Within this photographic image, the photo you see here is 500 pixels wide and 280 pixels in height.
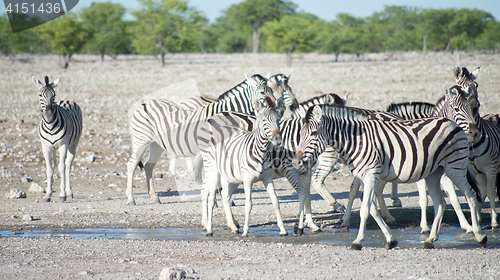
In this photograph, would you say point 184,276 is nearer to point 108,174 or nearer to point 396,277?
point 396,277

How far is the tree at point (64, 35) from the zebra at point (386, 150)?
37949 mm

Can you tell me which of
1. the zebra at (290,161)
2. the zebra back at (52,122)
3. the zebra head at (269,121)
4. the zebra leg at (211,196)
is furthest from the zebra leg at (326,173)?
the zebra back at (52,122)

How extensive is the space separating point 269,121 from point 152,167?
14.8 feet

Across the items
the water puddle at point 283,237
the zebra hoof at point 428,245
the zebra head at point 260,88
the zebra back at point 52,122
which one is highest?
the zebra head at point 260,88

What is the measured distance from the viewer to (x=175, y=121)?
9328 millimetres

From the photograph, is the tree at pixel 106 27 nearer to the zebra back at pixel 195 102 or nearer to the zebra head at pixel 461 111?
the zebra back at pixel 195 102

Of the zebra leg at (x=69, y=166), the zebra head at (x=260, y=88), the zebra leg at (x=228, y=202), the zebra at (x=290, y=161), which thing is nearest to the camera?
the zebra at (x=290, y=161)

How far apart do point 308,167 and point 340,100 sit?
6.46 feet

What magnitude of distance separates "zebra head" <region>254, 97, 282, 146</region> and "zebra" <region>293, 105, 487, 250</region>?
1.10 ft

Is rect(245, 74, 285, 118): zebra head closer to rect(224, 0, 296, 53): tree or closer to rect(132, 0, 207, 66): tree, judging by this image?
rect(132, 0, 207, 66): tree

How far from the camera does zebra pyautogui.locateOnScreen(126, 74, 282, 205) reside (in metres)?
8.91

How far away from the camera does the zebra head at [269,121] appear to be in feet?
20.1

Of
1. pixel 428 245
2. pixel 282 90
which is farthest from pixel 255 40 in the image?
pixel 428 245

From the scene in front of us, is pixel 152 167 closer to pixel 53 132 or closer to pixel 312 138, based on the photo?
pixel 53 132
